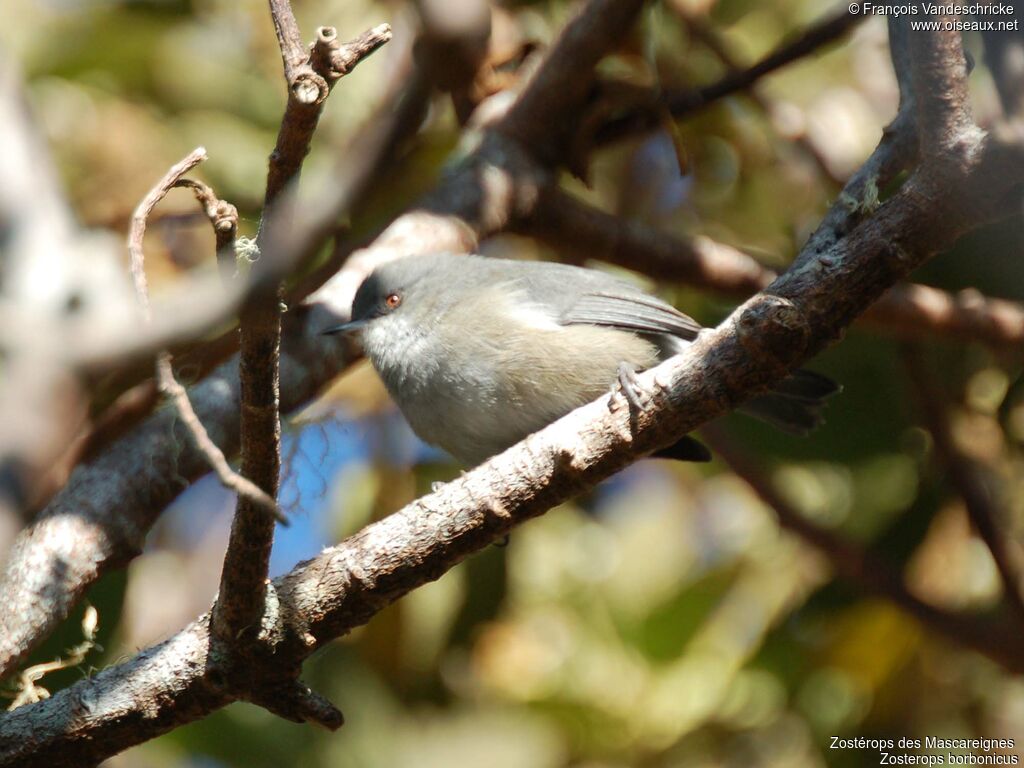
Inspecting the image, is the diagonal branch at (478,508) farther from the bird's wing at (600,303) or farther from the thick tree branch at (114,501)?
the bird's wing at (600,303)

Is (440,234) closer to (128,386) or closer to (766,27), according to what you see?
(128,386)

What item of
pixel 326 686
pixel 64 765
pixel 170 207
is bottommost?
pixel 64 765

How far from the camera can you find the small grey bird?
11.6ft

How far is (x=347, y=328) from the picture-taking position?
3766 millimetres

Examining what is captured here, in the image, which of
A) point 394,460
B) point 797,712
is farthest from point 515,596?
point 797,712

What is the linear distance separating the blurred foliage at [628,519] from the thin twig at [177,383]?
1645mm

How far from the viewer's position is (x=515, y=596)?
4.69m

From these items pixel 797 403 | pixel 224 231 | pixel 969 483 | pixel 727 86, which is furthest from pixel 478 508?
pixel 727 86

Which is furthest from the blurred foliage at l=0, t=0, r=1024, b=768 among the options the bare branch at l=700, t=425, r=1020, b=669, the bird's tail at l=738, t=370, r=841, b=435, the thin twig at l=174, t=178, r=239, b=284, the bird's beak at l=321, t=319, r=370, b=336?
the thin twig at l=174, t=178, r=239, b=284

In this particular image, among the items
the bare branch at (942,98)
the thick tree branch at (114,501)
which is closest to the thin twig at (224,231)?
the thick tree branch at (114,501)

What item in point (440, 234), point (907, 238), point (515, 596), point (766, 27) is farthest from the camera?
point (766, 27)

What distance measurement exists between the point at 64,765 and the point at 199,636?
0.40 metres

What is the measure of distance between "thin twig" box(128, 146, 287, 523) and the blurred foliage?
164 centimetres

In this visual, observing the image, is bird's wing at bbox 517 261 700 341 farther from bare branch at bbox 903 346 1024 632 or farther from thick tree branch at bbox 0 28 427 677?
bare branch at bbox 903 346 1024 632
